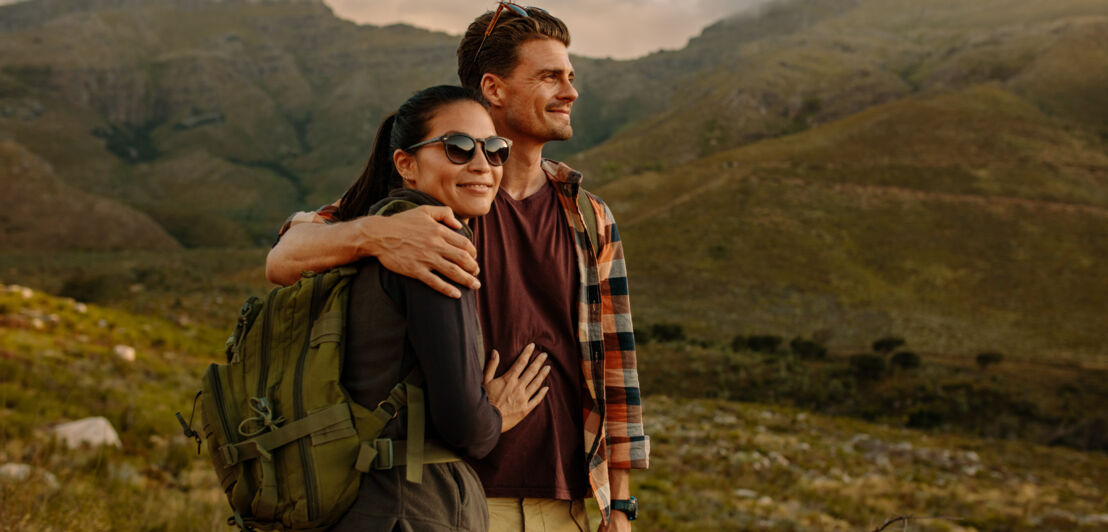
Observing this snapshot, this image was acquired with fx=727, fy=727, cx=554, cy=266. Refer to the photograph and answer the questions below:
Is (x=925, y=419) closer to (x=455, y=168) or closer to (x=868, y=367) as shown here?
(x=868, y=367)

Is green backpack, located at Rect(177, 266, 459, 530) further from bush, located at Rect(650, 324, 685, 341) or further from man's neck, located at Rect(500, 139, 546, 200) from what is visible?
bush, located at Rect(650, 324, 685, 341)

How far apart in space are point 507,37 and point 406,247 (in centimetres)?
115

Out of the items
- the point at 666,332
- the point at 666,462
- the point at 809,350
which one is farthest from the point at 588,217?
the point at 666,332

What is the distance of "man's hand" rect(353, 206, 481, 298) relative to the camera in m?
1.56

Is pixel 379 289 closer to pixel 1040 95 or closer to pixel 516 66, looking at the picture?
pixel 516 66

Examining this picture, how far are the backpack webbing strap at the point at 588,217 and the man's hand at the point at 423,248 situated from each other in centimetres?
81

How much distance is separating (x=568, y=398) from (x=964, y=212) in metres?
71.7

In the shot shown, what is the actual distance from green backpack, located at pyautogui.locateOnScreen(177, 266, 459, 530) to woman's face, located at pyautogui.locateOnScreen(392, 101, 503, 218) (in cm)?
35

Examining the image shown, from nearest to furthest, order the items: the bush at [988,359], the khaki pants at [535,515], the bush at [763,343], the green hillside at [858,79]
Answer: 1. the khaki pants at [535,515]
2. the bush at [988,359]
3. the bush at [763,343]
4. the green hillside at [858,79]

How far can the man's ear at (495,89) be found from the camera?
2436 millimetres

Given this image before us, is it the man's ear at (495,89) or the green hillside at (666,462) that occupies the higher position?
the man's ear at (495,89)

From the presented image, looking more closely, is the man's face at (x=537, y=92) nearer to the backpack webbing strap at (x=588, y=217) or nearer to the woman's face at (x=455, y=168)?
the backpack webbing strap at (x=588, y=217)

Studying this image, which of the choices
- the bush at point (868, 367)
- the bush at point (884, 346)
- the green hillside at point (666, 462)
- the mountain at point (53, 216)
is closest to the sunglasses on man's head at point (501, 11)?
the green hillside at point (666, 462)

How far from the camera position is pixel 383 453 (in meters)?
1.55
